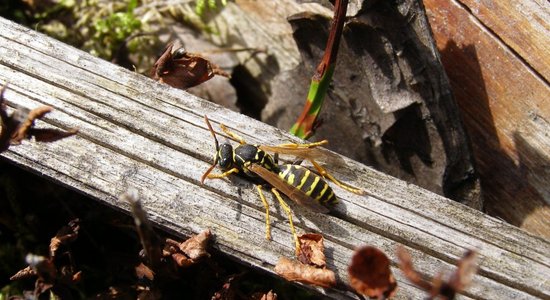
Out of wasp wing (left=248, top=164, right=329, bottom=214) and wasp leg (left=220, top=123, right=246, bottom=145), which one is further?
wasp leg (left=220, top=123, right=246, bottom=145)

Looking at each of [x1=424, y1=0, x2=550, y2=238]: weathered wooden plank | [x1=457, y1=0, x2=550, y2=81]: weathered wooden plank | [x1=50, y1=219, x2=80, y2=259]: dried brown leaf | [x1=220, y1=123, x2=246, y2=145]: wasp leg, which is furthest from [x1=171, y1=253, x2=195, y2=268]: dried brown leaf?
[x1=457, y1=0, x2=550, y2=81]: weathered wooden plank

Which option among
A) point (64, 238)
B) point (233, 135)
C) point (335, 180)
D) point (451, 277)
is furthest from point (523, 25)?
point (64, 238)

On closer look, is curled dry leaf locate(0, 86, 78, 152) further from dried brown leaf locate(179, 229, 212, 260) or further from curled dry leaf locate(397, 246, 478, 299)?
curled dry leaf locate(397, 246, 478, 299)

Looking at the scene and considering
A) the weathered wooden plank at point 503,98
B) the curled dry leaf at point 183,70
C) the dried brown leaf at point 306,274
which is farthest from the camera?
the curled dry leaf at point 183,70

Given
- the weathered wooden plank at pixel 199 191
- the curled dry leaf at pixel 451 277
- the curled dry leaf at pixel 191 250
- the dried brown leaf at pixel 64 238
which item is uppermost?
the curled dry leaf at pixel 451 277

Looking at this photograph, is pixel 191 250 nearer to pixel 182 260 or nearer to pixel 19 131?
pixel 182 260

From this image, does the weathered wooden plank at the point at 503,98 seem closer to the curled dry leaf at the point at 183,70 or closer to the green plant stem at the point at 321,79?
the green plant stem at the point at 321,79

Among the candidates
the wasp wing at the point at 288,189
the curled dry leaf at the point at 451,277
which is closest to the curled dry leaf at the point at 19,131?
the wasp wing at the point at 288,189
